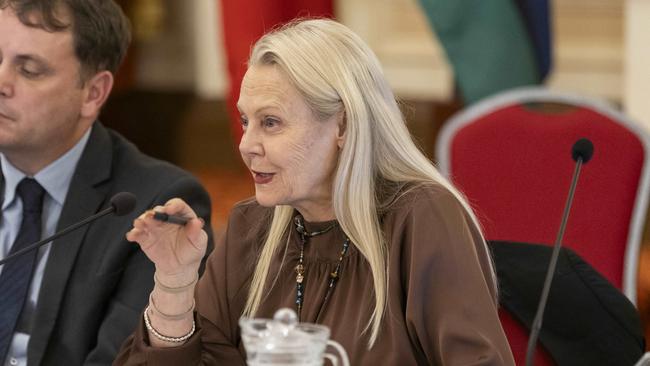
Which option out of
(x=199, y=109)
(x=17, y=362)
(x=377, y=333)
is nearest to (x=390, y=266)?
(x=377, y=333)

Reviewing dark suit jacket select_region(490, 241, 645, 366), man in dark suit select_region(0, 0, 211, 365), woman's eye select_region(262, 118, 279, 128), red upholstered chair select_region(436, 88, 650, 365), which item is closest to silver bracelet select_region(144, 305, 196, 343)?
man in dark suit select_region(0, 0, 211, 365)

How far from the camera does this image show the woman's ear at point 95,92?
9.48 ft

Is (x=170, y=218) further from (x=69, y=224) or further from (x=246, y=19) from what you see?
(x=246, y=19)

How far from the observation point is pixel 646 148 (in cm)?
304

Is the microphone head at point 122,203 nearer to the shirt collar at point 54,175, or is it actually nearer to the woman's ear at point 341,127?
the woman's ear at point 341,127

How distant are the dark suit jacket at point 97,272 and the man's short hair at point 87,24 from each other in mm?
249

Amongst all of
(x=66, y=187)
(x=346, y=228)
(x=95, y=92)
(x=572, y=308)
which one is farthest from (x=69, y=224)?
(x=572, y=308)

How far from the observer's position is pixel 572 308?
98.5 inches

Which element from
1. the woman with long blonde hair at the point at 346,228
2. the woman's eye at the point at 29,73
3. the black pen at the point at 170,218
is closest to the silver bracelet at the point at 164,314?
the woman with long blonde hair at the point at 346,228

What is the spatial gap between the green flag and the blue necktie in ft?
6.23

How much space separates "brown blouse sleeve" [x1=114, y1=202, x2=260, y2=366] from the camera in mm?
2285

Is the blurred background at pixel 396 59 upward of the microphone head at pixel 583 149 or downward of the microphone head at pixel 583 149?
downward

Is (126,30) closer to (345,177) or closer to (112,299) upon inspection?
(112,299)

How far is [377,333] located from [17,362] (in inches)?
34.4
